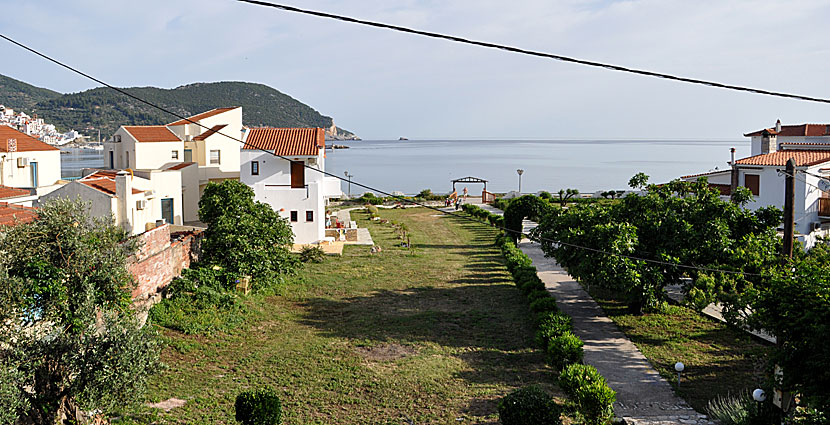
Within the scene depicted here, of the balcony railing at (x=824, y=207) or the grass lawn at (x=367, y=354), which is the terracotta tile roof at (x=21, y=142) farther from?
the balcony railing at (x=824, y=207)

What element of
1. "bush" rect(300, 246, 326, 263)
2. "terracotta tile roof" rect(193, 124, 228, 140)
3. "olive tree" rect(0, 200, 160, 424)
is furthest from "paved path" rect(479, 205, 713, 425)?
"terracotta tile roof" rect(193, 124, 228, 140)

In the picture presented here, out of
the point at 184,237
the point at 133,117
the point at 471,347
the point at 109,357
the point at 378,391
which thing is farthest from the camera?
the point at 133,117

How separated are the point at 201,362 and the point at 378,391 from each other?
4.38 m

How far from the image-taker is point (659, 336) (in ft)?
52.2

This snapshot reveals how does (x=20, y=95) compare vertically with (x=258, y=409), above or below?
above

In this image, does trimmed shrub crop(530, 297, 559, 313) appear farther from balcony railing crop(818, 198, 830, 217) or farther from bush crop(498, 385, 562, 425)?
balcony railing crop(818, 198, 830, 217)

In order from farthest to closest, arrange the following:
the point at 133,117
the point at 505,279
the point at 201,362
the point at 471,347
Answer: the point at 133,117, the point at 505,279, the point at 471,347, the point at 201,362

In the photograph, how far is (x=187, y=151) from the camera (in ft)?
109

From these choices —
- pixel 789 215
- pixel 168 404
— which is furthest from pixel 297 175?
pixel 789 215

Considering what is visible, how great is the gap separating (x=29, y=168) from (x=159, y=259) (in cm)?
1541

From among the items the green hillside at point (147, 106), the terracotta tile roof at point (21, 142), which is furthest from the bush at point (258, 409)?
the green hillside at point (147, 106)

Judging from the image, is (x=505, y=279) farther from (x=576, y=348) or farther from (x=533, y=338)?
(x=576, y=348)

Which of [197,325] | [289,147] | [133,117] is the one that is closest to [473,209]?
[289,147]

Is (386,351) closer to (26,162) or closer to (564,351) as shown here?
(564,351)
